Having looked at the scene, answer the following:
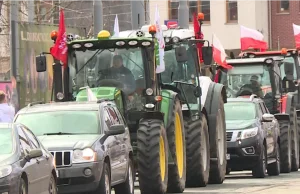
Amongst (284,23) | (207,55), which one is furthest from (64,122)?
(284,23)

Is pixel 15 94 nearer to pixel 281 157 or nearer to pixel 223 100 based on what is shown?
pixel 223 100

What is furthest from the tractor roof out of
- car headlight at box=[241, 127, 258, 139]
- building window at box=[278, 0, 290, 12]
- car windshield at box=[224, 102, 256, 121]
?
building window at box=[278, 0, 290, 12]

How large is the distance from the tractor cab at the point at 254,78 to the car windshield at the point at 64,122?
409 inches

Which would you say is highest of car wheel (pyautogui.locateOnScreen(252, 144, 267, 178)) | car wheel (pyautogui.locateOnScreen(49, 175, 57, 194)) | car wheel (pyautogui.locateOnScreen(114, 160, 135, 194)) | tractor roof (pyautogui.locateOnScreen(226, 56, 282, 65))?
tractor roof (pyautogui.locateOnScreen(226, 56, 282, 65))

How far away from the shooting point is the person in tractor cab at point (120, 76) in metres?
17.4

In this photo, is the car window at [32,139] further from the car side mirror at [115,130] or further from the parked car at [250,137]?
the parked car at [250,137]

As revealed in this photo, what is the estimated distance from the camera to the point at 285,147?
25344mm

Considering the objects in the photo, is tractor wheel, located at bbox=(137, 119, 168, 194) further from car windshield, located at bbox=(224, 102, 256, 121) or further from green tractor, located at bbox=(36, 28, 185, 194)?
car windshield, located at bbox=(224, 102, 256, 121)

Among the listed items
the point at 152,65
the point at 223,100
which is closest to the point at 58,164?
the point at 152,65

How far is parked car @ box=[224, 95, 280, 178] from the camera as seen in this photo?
22.2m

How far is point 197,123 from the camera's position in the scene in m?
19.3

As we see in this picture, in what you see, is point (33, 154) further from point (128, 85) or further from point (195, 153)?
point (195, 153)

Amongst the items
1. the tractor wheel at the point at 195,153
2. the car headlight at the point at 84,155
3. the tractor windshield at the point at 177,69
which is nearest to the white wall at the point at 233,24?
the tractor windshield at the point at 177,69

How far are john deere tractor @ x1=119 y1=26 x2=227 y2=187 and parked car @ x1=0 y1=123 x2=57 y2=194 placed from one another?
559 centimetres
